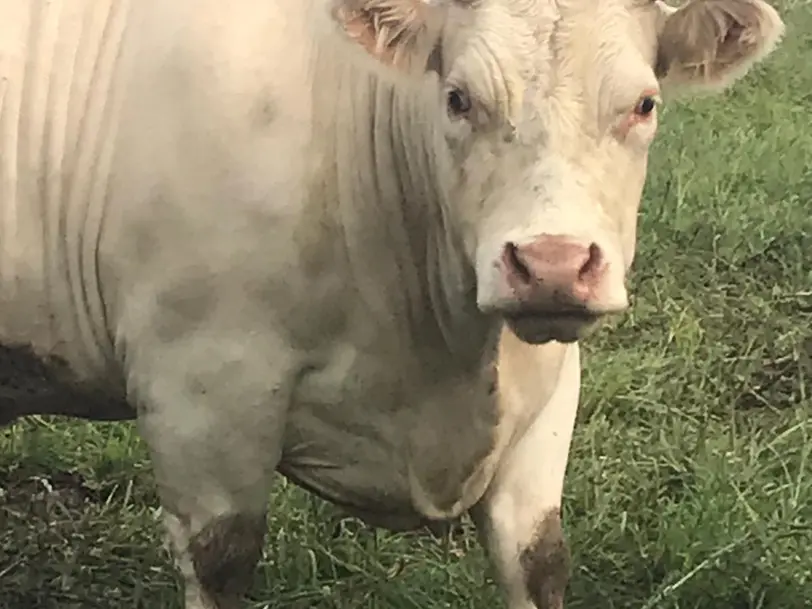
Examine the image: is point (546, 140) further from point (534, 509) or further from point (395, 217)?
point (534, 509)

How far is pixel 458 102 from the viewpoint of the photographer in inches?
91.1

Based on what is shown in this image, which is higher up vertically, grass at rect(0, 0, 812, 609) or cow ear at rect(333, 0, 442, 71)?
cow ear at rect(333, 0, 442, 71)

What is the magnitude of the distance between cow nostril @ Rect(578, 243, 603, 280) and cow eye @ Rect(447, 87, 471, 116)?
0.31 meters

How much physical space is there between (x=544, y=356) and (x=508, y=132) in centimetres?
64

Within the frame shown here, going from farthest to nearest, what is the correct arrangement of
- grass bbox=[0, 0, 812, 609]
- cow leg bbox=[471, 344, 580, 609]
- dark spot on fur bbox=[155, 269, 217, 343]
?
grass bbox=[0, 0, 812, 609], cow leg bbox=[471, 344, 580, 609], dark spot on fur bbox=[155, 269, 217, 343]

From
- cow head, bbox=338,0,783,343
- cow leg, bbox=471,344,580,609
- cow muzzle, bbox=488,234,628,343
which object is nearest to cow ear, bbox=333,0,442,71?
cow head, bbox=338,0,783,343

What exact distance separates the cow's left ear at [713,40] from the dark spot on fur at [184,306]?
0.80 meters

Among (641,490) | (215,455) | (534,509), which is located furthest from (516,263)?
(641,490)

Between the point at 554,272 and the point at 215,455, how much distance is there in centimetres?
79

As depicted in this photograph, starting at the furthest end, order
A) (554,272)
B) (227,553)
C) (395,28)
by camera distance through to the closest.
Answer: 1. (227,553)
2. (395,28)
3. (554,272)

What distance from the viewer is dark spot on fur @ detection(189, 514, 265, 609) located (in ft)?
8.80

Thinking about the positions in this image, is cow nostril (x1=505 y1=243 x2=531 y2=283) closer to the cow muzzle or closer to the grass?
→ the cow muzzle

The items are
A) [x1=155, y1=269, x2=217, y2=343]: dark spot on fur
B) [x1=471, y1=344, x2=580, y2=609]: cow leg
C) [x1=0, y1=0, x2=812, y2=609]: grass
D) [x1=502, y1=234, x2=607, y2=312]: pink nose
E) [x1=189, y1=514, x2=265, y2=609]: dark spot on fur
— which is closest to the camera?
[x1=502, y1=234, x2=607, y2=312]: pink nose

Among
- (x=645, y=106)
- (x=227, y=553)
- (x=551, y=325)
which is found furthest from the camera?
(x=227, y=553)
